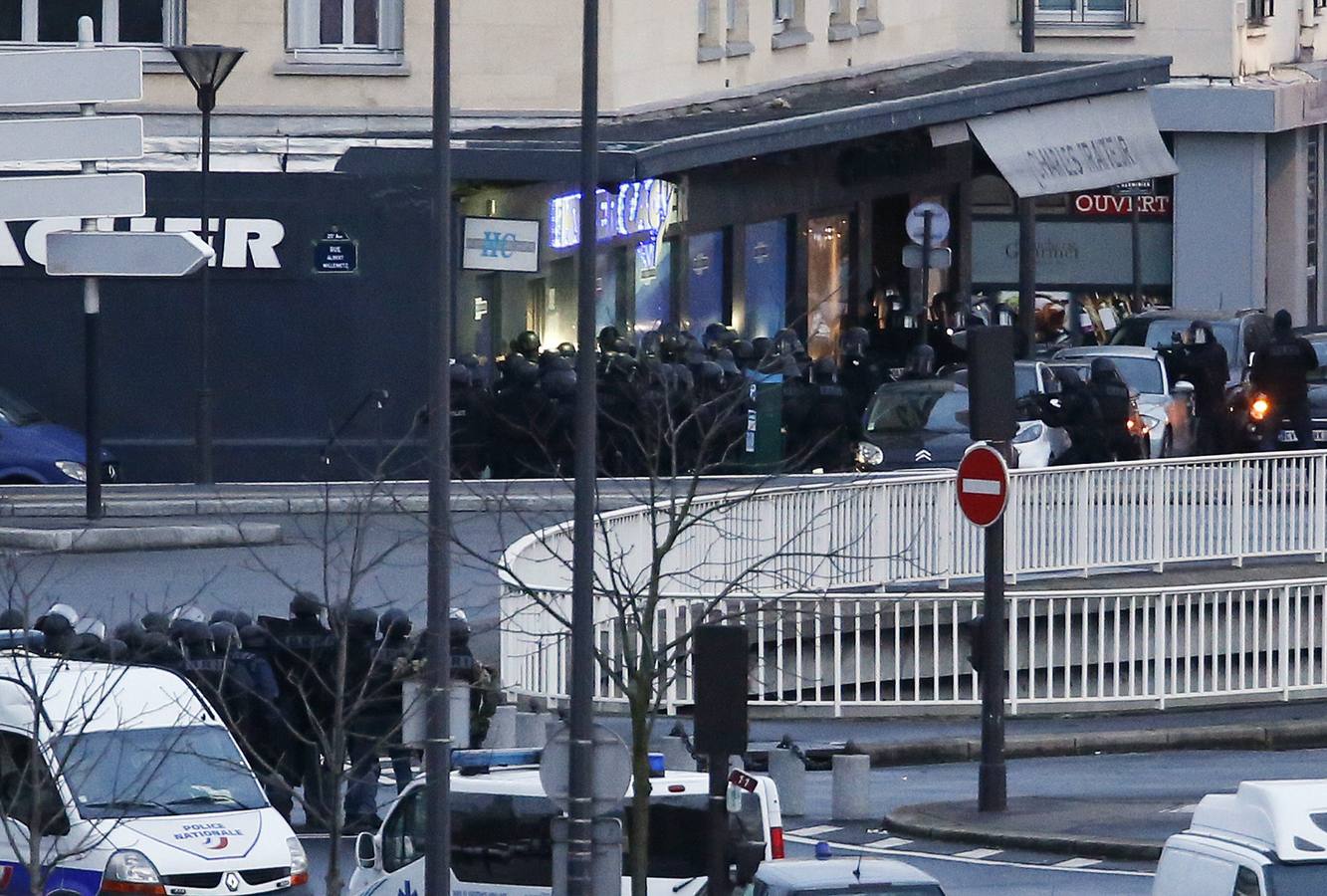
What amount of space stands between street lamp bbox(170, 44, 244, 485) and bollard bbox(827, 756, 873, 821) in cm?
1245

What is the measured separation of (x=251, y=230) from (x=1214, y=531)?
12205mm

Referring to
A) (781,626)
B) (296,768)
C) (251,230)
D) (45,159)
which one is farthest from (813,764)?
(251,230)

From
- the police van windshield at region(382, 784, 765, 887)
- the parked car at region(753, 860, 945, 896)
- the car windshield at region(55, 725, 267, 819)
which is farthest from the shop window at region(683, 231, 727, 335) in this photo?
the parked car at region(753, 860, 945, 896)

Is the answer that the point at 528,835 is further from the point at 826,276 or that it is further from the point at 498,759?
the point at 826,276

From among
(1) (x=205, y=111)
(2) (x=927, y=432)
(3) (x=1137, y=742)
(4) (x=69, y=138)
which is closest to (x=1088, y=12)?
(2) (x=927, y=432)

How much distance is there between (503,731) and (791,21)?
81.1ft

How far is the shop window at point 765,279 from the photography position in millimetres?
40750

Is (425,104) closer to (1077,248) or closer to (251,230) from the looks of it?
(251,230)

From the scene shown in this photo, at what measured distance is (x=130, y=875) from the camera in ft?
46.6

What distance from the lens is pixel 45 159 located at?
10953mm

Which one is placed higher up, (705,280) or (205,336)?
(705,280)

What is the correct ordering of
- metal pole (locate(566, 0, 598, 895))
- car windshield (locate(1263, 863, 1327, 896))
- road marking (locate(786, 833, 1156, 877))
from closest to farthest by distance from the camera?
car windshield (locate(1263, 863, 1327, 896)) < metal pole (locate(566, 0, 598, 895)) < road marking (locate(786, 833, 1156, 877))

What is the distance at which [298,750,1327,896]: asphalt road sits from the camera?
16.2 meters

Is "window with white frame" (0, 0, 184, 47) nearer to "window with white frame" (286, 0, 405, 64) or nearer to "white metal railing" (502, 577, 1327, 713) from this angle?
"window with white frame" (286, 0, 405, 64)
